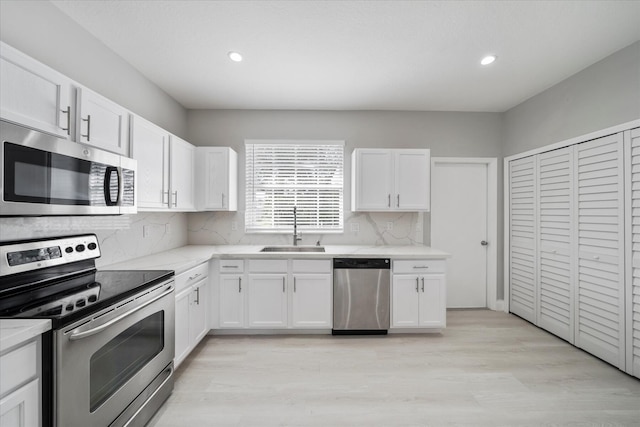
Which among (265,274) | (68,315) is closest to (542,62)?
(265,274)

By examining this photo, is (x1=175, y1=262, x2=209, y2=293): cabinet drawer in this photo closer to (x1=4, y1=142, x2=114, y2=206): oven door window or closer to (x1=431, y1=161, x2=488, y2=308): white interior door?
(x1=4, y1=142, x2=114, y2=206): oven door window

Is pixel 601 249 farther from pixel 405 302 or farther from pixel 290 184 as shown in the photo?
pixel 290 184

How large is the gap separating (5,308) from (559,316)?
14.1 feet

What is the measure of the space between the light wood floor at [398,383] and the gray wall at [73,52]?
244 centimetres

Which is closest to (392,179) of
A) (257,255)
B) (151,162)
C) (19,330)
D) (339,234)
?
(339,234)

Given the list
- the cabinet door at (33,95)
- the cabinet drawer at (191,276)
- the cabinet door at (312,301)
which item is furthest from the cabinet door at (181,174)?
the cabinet door at (312,301)

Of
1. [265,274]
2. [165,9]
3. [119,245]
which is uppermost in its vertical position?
[165,9]

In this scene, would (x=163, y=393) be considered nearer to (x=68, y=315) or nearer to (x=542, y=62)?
(x=68, y=315)

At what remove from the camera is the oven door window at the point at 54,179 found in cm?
124

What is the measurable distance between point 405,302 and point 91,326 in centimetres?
265

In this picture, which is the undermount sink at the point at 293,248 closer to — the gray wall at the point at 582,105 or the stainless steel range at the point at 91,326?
the stainless steel range at the point at 91,326

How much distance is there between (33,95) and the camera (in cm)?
139

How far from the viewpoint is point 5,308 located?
3.97ft

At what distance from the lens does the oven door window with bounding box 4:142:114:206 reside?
1.24 m
